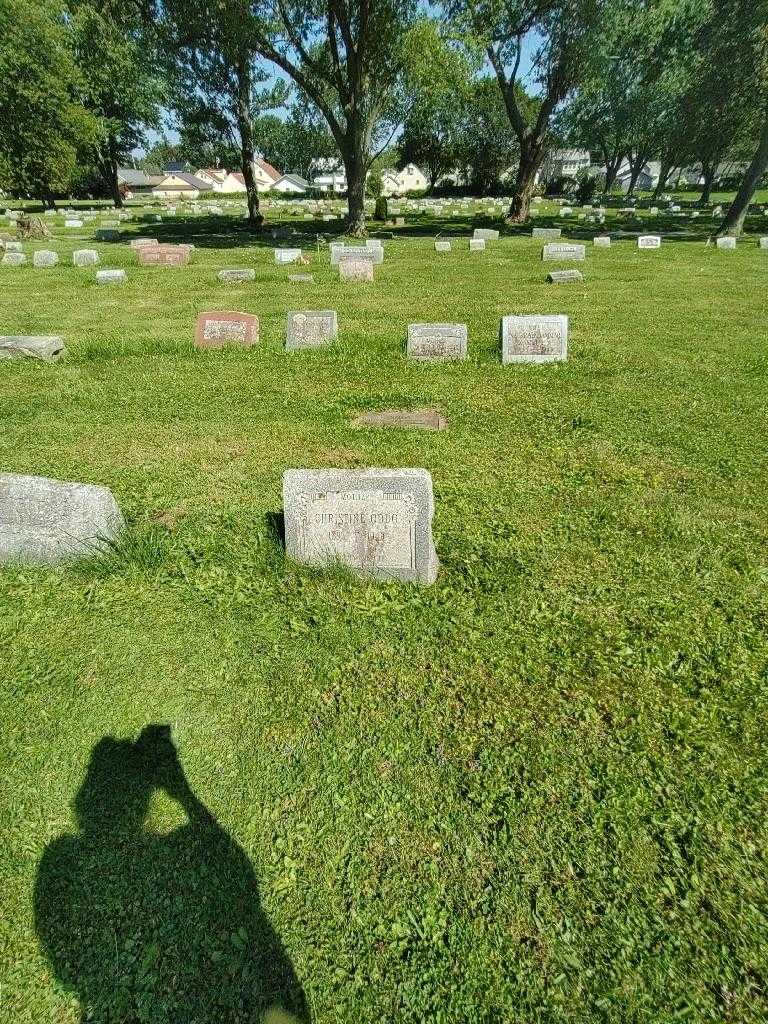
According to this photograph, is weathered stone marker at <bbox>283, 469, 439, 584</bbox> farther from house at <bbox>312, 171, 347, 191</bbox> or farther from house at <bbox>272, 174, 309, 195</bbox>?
house at <bbox>312, 171, 347, 191</bbox>

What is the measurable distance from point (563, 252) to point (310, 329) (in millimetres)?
13249

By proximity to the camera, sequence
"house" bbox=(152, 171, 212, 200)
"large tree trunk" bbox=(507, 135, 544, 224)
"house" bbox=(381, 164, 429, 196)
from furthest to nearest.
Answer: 1. "house" bbox=(381, 164, 429, 196)
2. "house" bbox=(152, 171, 212, 200)
3. "large tree trunk" bbox=(507, 135, 544, 224)

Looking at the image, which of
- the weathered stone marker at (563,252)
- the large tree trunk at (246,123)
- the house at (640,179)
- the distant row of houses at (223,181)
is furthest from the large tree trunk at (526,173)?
the house at (640,179)

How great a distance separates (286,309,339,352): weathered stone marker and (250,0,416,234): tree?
15041mm

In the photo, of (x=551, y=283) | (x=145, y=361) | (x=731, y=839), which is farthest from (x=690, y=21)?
(x=731, y=839)

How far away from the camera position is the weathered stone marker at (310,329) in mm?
9266

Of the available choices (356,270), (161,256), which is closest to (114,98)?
(161,256)

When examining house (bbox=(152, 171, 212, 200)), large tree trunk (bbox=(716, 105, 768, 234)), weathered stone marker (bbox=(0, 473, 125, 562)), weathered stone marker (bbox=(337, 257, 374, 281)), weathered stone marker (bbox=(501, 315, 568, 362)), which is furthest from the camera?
house (bbox=(152, 171, 212, 200))

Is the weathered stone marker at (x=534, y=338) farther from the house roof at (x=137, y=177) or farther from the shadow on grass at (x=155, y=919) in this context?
the house roof at (x=137, y=177)

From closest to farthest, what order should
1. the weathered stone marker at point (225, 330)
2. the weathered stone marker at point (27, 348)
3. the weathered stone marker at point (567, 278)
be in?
the weathered stone marker at point (27, 348)
the weathered stone marker at point (225, 330)
the weathered stone marker at point (567, 278)

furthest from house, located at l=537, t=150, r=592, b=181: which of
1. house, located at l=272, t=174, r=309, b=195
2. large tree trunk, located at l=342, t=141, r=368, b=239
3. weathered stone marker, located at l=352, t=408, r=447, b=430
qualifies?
weathered stone marker, located at l=352, t=408, r=447, b=430

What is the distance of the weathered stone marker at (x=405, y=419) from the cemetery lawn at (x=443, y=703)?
21 centimetres

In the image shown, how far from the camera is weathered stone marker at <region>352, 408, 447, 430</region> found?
21.8 ft

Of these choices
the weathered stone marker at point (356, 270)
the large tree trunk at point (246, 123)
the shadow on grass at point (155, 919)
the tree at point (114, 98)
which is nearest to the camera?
the shadow on grass at point (155, 919)
